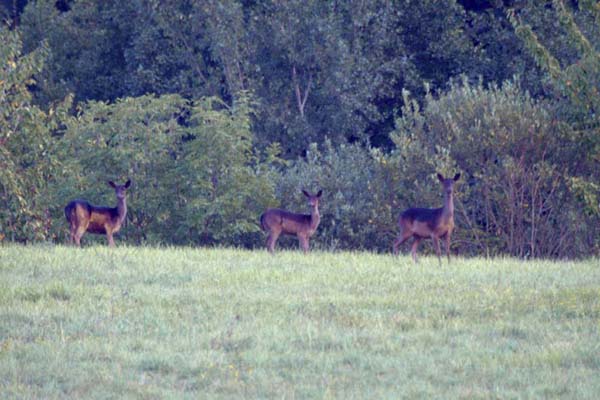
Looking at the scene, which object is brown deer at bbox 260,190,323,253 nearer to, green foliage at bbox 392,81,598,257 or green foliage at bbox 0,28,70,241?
green foliage at bbox 392,81,598,257

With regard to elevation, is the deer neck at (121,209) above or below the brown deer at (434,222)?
below

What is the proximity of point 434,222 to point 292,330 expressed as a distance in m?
6.96

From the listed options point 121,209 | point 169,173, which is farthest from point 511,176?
point 121,209

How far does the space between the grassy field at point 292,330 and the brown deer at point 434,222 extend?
147cm

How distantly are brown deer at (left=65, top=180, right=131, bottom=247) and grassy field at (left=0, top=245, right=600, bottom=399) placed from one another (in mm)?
3146

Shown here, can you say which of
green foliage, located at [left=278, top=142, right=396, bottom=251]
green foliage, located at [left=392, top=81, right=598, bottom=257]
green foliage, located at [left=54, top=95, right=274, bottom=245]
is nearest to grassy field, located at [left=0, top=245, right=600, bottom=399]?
green foliage, located at [left=392, top=81, right=598, bottom=257]

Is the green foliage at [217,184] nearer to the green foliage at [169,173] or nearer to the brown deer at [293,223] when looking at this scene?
the green foliage at [169,173]

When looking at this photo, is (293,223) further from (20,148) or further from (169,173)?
(20,148)

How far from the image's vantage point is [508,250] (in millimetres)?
23141

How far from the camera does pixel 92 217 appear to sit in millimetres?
19531

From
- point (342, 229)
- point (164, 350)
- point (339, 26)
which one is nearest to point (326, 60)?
point (339, 26)

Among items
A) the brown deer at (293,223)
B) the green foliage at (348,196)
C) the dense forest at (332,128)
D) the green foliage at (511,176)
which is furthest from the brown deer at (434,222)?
the green foliage at (348,196)

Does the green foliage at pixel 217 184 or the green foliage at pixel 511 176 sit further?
the green foliage at pixel 217 184

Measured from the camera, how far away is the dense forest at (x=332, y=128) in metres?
22.6
